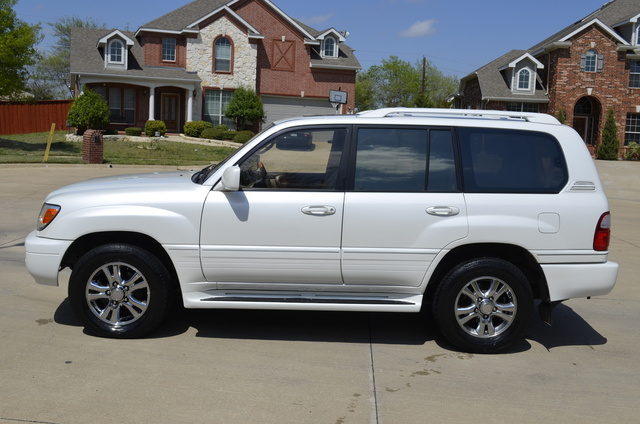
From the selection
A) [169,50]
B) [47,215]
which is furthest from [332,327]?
[169,50]

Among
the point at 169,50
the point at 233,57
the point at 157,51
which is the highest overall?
the point at 169,50

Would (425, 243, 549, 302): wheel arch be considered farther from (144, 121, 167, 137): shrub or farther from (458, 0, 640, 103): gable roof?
(458, 0, 640, 103): gable roof

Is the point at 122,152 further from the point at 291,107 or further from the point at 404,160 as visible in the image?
the point at 404,160

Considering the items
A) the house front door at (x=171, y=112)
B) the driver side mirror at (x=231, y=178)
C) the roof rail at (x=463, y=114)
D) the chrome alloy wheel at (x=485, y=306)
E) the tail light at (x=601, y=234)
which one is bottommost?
the chrome alloy wheel at (x=485, y=306)

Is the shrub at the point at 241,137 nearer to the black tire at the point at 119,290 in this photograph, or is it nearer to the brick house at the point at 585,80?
the brick house at the point at 585,80

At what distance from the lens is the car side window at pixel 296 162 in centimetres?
575

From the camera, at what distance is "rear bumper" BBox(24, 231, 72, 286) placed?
224 inches

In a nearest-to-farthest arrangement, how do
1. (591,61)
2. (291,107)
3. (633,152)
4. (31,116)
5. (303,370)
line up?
(303,370) → (633,152) → (591,61) → (31,116) → (291,107)

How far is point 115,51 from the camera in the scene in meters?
38.4

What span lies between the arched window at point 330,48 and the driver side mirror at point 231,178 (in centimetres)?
3905

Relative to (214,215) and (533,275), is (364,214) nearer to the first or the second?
(214,215)

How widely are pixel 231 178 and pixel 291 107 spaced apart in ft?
125

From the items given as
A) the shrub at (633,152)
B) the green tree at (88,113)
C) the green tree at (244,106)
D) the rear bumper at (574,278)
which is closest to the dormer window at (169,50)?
the green tree at (244,106)

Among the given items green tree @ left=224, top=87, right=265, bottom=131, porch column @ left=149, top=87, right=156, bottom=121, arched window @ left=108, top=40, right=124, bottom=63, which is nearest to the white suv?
porch column @ left=149, top=87, right=156, bottom=121
